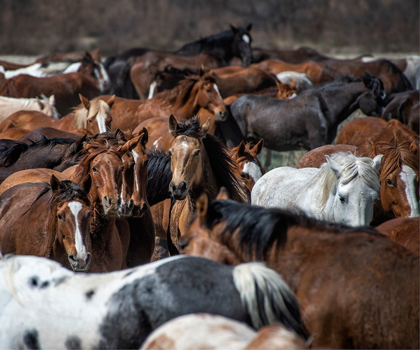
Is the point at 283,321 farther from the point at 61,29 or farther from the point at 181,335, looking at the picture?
the point at 61,29

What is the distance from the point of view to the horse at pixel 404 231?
3.78m

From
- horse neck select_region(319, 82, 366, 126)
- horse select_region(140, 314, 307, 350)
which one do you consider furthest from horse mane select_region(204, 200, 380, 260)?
horse neck select_region(319, 82, 366, 126)

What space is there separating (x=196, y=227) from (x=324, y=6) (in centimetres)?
3507

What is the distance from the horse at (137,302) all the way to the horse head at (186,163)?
2142mm

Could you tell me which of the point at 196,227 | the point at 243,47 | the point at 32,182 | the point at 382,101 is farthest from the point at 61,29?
the point at 196,227

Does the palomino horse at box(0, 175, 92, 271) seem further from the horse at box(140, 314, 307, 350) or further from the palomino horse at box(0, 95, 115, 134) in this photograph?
the palomino horse at box(0, 95, 115, 134)

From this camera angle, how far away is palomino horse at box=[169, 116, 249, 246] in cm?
494

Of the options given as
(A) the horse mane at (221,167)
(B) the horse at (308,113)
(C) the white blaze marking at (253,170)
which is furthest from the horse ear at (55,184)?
(B) the horse at (308,113)

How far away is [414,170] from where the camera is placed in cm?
552

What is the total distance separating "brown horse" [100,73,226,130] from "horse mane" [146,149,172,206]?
4.16m

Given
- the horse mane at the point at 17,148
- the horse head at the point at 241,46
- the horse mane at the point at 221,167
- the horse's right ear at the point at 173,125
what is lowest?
the horse head at the point at 241,46

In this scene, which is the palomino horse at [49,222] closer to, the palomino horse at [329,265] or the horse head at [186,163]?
the horse head at [186,163]

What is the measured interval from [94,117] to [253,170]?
9.62ft

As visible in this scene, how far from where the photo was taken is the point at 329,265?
277cm
